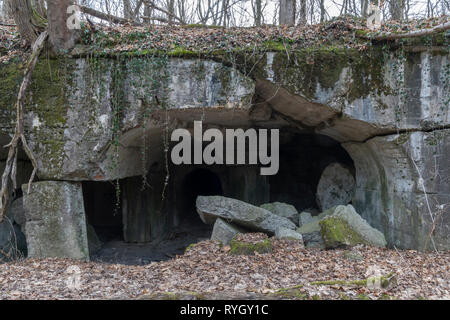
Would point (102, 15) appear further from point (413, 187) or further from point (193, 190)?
point (193, 190)

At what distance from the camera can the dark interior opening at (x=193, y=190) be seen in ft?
36.6

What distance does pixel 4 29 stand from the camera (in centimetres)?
650

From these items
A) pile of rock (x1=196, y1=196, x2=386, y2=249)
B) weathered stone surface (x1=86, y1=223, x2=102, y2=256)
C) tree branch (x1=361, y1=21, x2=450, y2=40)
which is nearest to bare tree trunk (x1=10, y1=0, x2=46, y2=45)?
pile of rock (x1=196, y1=196, x2=386, y2=249)

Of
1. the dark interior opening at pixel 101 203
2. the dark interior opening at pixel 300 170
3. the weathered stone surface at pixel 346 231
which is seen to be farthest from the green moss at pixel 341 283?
the dark interior opening at pixel 101 203

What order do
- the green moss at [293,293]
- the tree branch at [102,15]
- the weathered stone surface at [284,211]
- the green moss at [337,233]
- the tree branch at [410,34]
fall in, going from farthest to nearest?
the weathered stone surface at [284,211], the tree branch at [102,15], the green moss at [337,233], the tree branch at [410,34], the green moss at [293,293]

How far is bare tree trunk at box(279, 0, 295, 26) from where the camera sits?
838 cm

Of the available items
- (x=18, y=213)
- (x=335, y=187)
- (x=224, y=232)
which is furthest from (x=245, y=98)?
(x=18, y=213)

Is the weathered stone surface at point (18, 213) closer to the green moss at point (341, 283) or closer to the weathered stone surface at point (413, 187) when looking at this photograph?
the green moss at point (341, 283)

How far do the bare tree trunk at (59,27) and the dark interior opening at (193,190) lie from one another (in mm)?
6030

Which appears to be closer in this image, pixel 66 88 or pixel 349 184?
pixel 66 88

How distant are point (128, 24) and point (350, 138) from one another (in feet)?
17.0

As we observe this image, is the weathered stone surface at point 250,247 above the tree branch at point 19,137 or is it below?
below
